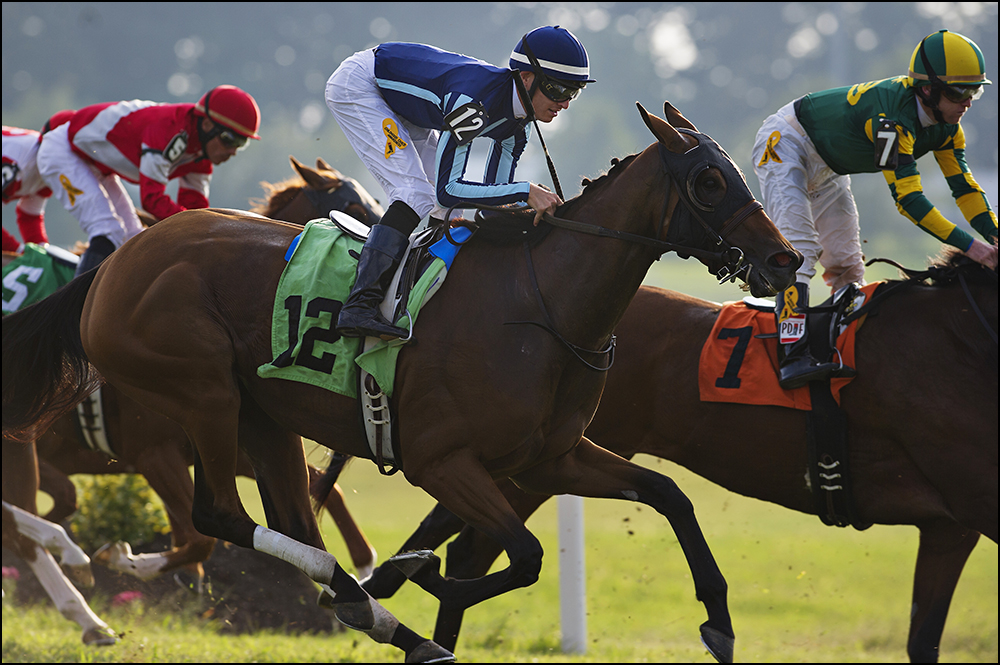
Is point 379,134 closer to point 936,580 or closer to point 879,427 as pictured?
point 879,427

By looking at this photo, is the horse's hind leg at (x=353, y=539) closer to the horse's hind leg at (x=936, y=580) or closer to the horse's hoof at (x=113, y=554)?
the horse's hoof at (x=113, y=554)

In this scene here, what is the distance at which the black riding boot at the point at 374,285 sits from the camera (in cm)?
317

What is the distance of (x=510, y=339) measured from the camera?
124 inches

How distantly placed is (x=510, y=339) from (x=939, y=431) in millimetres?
1742

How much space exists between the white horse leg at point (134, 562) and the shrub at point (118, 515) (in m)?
1.19

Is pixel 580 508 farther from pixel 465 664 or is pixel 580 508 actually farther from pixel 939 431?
pixel 939 431

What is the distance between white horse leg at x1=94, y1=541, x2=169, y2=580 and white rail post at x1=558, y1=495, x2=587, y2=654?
218 centimetres

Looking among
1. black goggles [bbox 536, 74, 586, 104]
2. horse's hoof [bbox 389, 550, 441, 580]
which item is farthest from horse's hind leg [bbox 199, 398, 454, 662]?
black goggles [bbox 536, 74, 586, 104]

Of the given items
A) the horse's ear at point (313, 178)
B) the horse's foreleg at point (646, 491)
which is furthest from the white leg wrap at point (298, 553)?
the horse's ear at point (313, 178)

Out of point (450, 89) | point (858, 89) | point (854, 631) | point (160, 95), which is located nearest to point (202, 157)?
point (450, 89)

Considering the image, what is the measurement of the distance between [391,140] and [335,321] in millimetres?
710

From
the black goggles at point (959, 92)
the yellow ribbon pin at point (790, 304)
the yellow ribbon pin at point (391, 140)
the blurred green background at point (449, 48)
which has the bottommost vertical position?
the yellow ribbon pin at point (790, 304)

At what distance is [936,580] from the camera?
4.01 metres

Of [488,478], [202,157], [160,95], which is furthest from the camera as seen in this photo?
[160,95]
